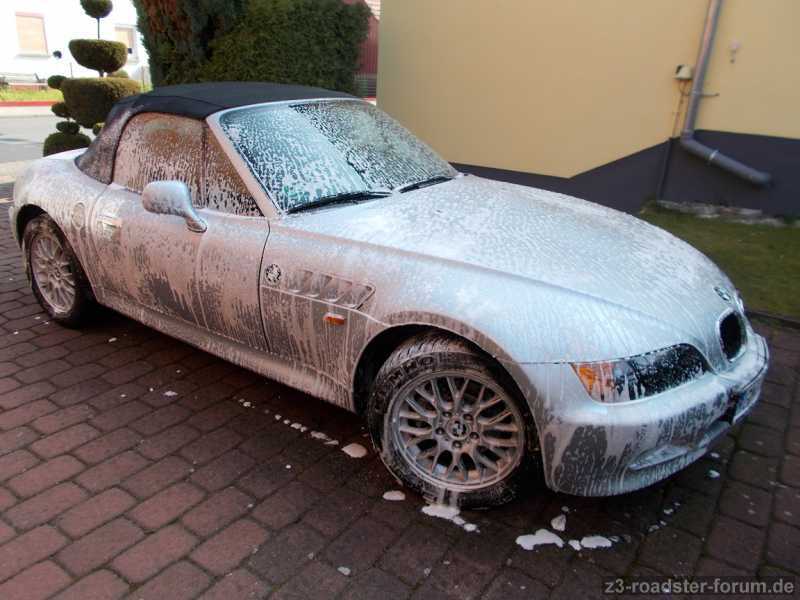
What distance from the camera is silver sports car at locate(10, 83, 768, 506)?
2.26 m

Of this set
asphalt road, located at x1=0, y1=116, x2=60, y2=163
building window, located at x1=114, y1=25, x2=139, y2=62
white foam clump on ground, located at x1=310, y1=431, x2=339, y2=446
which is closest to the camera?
white foam clump on ground, located at x1=310, y1=431, x2=339, y2=446

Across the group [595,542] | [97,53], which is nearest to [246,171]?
[595,542]

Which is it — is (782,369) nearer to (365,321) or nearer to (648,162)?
(365,321)

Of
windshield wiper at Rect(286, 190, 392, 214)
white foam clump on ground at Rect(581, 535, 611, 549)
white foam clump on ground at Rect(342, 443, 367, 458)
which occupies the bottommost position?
white foam clump on ground at Rect(342, 443, 367, 458)

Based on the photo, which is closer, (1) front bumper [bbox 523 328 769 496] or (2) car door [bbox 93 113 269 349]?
(1) front bumper [bbox 523 328 769 496]

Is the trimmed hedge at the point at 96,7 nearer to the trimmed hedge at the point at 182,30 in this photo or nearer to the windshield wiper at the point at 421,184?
the trimmed hedge at the point at 182,30

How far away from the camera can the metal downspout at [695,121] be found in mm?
6387

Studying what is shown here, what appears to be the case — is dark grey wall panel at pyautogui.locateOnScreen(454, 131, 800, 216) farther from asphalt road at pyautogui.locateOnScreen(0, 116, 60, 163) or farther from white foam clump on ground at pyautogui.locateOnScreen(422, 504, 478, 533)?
asphalt road at pyautogui.locateOnScreen(0, 116, 60, 163)

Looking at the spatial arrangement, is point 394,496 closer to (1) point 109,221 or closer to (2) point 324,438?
(2) point 324,438

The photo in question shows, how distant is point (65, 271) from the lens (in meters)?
4.05

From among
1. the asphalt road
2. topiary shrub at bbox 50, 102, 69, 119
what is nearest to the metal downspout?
topiary shrub at bbox 50, 102, 69, 119

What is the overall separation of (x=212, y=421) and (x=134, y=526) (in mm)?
797

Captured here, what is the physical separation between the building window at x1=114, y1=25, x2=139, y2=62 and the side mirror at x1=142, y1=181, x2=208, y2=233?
Answer: 97.4 feet

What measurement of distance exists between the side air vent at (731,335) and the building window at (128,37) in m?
31.3
